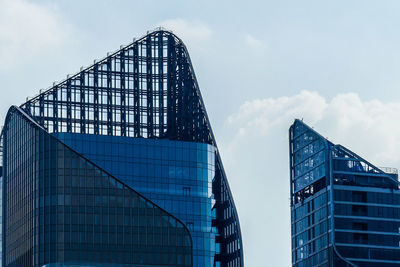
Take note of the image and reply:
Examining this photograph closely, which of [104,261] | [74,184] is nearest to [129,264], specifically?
[104,261]

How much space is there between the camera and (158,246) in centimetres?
19325

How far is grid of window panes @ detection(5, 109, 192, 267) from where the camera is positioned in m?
192

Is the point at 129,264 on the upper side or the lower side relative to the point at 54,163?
lower

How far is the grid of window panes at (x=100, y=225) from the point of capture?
192 metres

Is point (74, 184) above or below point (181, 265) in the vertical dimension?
above

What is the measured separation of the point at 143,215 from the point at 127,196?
416cm

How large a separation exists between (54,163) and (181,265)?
2762 centimetres

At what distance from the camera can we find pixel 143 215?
→ 634 ft

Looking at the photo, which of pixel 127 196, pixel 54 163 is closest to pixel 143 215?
pixel 127 196

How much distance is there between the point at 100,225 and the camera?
192000 millimetres

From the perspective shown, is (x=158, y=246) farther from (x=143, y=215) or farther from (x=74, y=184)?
(x=74, y=184)

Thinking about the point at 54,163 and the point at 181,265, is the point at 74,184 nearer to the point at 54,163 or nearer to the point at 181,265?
the point at 54,163

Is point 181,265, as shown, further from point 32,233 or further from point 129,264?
point 32,233

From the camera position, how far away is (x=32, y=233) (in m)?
198
